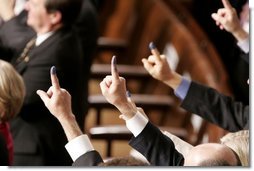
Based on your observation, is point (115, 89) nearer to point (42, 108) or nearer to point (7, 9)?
point (42, 108)

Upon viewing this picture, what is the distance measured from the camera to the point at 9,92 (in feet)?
10.7

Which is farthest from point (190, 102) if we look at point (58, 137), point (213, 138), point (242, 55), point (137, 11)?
point (137, 11)

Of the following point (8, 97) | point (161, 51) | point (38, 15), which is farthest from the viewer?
point (161, 51)

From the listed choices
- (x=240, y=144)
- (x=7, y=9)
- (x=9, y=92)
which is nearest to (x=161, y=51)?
(x=7, y=9)

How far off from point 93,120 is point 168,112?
1.41ft

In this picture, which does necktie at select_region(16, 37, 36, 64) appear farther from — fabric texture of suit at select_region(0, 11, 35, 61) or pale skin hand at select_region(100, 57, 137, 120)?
pale skin hand at select_region(100, 57, 137, 120)

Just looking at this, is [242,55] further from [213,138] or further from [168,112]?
[168,112]

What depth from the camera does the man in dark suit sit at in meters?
3.59

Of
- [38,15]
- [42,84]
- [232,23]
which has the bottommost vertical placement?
[42,84]

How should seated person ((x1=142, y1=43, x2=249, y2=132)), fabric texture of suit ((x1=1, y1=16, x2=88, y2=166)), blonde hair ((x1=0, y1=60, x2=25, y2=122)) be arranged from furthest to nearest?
fabric texture of suit ((x1=1, y1=16, x2=88, y2=166)) → seated person ((x1=142, y1=43, x2=249, y2=132)) → blonde hair ((x1=0, y1=60, x2=25, y2=122))

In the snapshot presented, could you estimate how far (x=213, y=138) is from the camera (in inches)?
165

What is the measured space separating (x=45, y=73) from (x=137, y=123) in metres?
0.72

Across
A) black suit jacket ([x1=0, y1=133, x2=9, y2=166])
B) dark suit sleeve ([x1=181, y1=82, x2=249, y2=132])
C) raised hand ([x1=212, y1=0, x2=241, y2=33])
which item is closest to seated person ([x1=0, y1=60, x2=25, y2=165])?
black suit jacket ([x1=0, y1=133, x2=9, y2=166])

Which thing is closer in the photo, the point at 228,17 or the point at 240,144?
the point at 240,144
